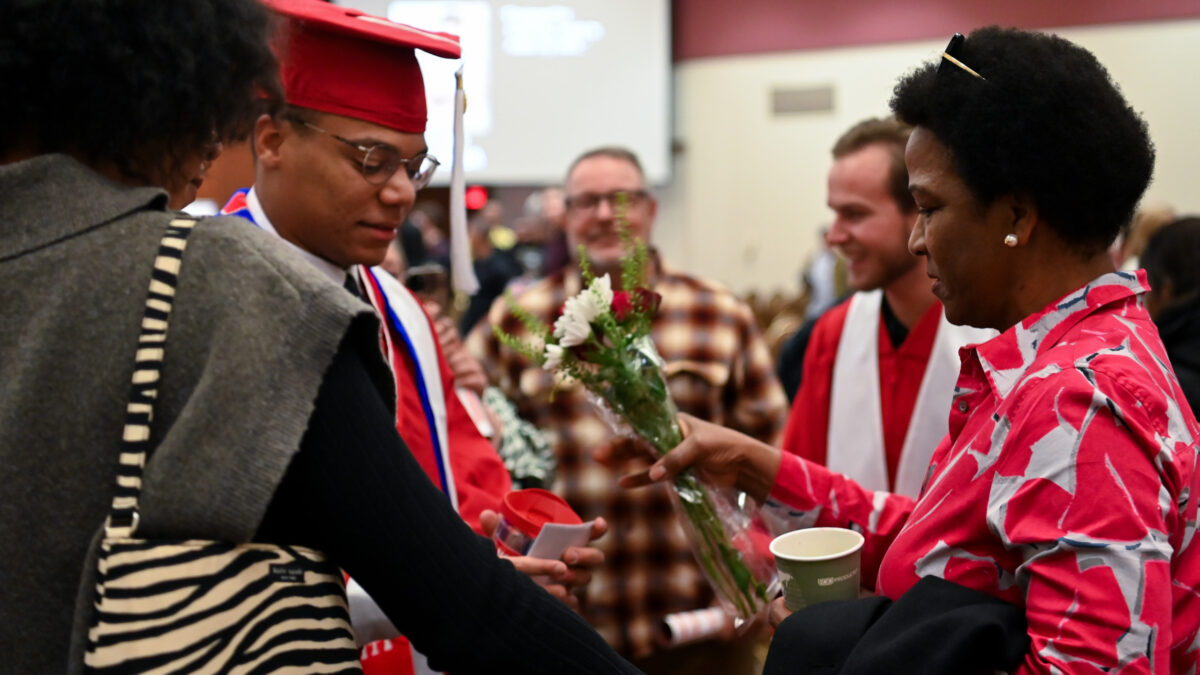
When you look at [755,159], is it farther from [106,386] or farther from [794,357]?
[106,386]

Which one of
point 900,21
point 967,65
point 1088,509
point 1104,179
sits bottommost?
point 1088,509

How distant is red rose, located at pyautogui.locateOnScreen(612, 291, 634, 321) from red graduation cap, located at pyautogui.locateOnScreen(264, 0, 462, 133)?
0.49 meters

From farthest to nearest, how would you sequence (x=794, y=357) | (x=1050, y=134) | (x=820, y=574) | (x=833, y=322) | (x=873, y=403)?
(x=794, y=357), (x=833, y=322), (x=873, y=403), (x=820, y=574), (x=1050, y=134)

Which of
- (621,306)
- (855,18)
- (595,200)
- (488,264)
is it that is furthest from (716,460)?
(855,18)

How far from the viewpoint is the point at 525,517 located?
1.66 meters

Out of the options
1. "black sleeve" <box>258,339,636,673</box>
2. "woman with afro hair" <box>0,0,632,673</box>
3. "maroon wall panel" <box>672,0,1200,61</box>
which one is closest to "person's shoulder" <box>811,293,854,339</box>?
"black sleeve" <box>258,339,636,673</box>

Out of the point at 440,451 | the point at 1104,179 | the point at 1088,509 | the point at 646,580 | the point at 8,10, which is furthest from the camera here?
the point at 646,580

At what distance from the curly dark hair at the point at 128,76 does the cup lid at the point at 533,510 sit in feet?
2.60

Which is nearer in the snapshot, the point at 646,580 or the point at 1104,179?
the point at 1104,179

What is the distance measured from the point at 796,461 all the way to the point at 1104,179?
78 centimetres

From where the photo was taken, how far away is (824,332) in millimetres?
2771

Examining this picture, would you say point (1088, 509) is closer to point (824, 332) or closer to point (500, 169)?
point (824, 332)

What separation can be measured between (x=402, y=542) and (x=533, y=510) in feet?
2.27

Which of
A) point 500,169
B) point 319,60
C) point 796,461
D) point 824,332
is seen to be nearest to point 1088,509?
point 796,461
